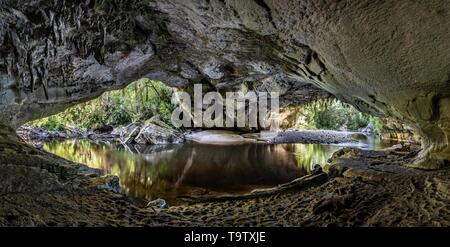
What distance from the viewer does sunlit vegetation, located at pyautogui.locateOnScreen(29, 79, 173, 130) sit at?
58.0ft

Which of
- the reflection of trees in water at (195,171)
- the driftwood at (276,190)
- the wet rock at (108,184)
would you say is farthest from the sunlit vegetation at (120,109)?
the driftwood at (276,190)

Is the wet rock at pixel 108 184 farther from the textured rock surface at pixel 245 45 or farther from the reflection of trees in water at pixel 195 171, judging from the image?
the textured rock surface at pixel 245 45

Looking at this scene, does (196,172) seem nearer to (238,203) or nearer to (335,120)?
(238,203)

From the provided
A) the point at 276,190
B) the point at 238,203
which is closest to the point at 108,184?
the point at 238,203

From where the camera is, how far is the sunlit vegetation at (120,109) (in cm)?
1769

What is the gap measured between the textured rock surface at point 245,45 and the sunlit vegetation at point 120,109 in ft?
35.9

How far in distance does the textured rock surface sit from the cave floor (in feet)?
3.78

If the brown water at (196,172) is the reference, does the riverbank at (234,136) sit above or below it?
above

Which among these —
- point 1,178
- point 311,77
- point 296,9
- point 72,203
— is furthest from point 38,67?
point 311,77

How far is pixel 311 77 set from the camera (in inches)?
233

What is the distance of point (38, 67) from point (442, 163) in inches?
263

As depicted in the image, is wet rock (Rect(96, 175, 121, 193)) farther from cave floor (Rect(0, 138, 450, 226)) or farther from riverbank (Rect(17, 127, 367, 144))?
riverbank (Rect(17, 127, 367, 144))

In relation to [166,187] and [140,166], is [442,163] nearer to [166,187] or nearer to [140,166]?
[166,187]
